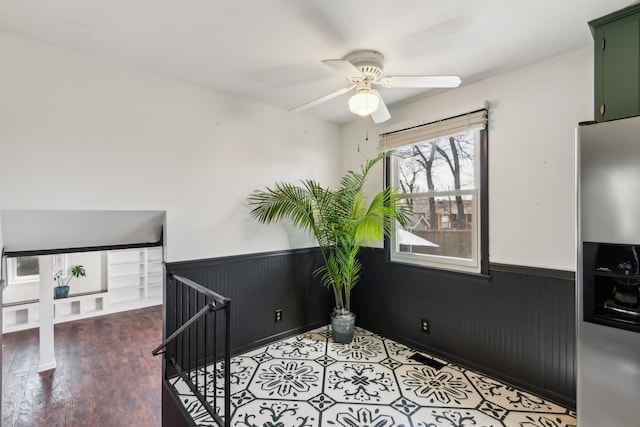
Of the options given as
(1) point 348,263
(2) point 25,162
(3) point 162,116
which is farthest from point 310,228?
(2) point 25,162

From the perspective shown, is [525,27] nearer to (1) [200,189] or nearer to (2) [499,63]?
(2) [499,63]

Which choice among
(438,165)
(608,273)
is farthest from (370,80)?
(608,273)

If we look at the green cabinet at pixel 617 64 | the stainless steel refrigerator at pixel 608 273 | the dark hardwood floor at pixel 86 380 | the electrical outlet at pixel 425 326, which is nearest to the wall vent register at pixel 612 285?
the stainless steel refrigerator at pixel 608 273

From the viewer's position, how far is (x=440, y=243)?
297cm

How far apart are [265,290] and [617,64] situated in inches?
123

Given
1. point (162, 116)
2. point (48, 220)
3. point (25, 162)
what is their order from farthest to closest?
point (162, 116)
point (48, 220)
point (25, 162)

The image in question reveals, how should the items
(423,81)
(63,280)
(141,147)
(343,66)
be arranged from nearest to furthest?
(343,66), (423,81), (141,147), (63,280)

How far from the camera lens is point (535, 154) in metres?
2.29

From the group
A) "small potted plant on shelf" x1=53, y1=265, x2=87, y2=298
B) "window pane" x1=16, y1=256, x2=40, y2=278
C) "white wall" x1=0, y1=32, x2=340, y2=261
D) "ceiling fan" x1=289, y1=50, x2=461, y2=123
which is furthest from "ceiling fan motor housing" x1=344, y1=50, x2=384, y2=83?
"window pane" x1=16, y1=256, x2=40, y2=278

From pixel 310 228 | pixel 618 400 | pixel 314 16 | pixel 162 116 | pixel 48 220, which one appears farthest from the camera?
pixel 310 228

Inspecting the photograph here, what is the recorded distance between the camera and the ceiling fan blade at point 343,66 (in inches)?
68.0

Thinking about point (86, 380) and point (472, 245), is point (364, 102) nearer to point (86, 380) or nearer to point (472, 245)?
point (472, 245)

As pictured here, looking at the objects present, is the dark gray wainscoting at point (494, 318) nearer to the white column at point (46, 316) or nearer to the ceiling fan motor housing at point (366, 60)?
the ceiling fan motor housing at point (366, 60)

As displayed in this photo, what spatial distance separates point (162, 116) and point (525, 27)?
2660 millimetres
